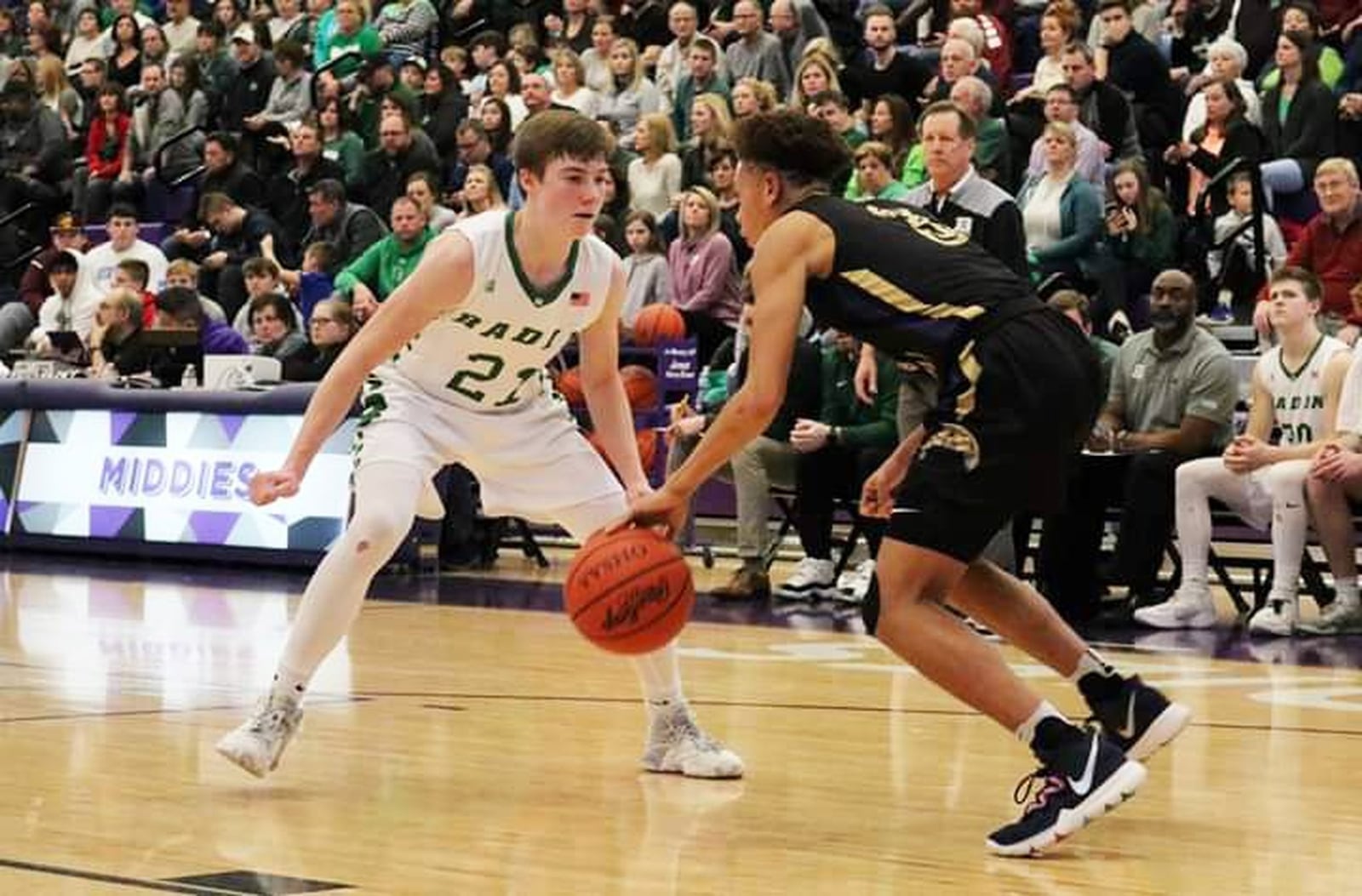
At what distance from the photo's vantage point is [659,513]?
18.2ft

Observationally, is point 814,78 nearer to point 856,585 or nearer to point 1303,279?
point 856,585

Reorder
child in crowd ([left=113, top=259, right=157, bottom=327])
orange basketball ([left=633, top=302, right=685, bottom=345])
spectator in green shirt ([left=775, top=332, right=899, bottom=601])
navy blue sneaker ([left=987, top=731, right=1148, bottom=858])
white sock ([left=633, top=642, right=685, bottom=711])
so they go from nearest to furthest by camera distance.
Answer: navy blue sneaker ([left=987, top=731, right=1148, bottom=858]) < white sock ([left=633, top=642, right=685, bottom=711]) < spectator in green shirt ([left=775, top=332, right=899, bottom=601]) < orange basketball ([left=633, top=302, right=685, bottom=345]) < child in crowd ([left=113, top=259, right=157, bottom=327])

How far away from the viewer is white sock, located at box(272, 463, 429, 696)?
598cm

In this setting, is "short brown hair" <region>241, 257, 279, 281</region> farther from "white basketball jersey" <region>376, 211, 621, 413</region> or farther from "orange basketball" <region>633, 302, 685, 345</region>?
"white basketball jersey" <region>376, 211, 621, 413</region>

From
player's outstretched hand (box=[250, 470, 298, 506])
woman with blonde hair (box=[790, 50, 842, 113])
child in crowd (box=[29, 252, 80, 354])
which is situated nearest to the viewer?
player's outstretched hand (box=[250, 470, 298, 506])

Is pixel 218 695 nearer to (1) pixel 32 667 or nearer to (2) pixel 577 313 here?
(1) pixel 32 667

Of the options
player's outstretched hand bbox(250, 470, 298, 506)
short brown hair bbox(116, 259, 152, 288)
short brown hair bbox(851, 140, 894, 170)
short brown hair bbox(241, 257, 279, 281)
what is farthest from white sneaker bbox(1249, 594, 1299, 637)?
short brown hair bbox(116, 259, 152, 288)

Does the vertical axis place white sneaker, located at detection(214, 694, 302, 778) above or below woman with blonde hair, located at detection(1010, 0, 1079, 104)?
below

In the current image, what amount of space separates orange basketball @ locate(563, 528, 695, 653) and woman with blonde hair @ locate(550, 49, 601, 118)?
11583mm

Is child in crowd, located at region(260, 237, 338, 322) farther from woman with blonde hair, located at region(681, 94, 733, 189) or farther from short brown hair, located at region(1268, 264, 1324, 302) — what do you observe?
short brown hair, located at region(1268, 264, 1324, 302)

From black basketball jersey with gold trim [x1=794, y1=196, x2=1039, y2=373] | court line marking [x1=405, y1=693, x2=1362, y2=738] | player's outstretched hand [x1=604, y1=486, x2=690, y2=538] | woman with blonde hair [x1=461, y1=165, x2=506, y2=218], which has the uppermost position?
woman with blonde hair [x1=461, y1=165, x2=506, y2=218]

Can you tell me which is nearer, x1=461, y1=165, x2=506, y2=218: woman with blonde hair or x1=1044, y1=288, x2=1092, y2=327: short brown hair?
x1=1044, y1=288, x2=1092, y2=327: short brown hair

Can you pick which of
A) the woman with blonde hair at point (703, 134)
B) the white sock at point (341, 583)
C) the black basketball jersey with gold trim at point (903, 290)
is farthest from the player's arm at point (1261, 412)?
the white sock at point (341, 583)

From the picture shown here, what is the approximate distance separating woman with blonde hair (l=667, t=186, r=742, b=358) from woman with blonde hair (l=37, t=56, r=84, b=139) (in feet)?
30.4
